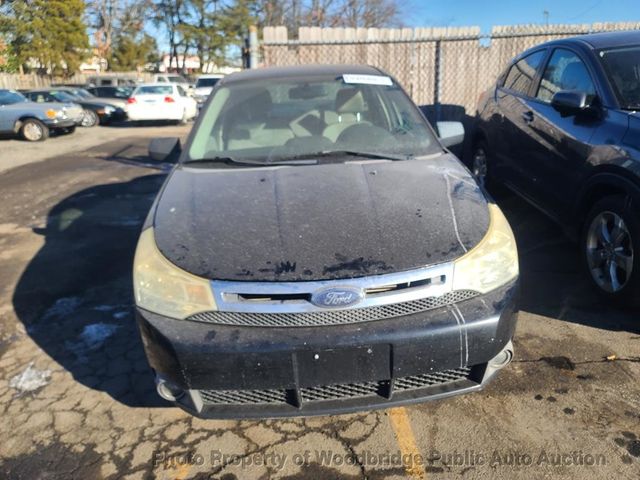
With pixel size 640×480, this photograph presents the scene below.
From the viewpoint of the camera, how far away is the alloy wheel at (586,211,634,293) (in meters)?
3.22

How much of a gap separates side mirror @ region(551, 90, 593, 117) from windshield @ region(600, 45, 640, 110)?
21 centimetres

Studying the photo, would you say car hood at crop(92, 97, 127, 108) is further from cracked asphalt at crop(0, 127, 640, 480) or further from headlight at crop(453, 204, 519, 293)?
headlight at crop(453, 204, 519, 293)

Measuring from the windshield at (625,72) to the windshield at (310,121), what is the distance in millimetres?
1367

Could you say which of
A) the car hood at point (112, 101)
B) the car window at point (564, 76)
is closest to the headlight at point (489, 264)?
the car window at point (564, 76)

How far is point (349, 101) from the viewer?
3670 millimetres

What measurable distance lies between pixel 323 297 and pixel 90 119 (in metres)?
19.4

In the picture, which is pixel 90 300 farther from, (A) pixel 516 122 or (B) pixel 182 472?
(A) pixel 516 122

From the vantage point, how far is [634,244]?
306cm

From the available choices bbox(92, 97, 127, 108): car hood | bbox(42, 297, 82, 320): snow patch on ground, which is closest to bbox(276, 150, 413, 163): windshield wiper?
bbox(42, 297, 82, 320): snow patch on ground

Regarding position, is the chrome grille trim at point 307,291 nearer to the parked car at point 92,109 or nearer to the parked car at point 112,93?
the parked car at point 92,109

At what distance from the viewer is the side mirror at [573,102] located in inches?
139

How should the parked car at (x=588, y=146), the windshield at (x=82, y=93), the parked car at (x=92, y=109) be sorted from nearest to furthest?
the parked car at (x=588, y=146) < the parked car at (x=92, y=109) < the windshield at (x=82, y=93)

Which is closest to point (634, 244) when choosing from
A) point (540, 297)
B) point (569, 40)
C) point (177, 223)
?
point (540, 297)

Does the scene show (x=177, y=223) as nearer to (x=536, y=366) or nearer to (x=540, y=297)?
(x=536, y=366)
